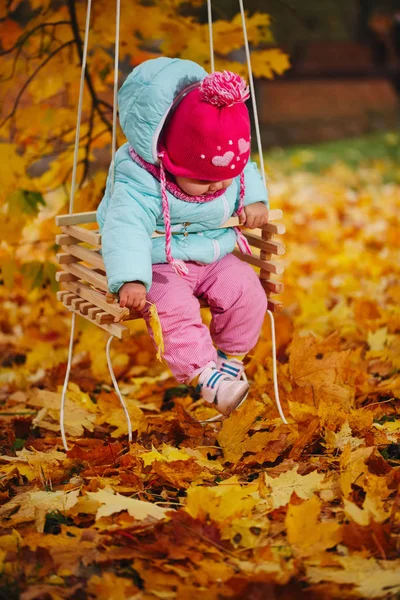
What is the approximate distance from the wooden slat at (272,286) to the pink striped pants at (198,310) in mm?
101

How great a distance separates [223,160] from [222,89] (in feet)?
0.70

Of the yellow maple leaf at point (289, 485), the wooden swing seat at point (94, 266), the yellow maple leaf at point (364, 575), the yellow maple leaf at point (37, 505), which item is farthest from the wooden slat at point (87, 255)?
the yellow maple leaf at point (364, 575)

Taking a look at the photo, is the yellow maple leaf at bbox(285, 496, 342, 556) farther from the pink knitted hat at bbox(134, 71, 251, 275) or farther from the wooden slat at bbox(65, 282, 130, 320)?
the pink knitted hat at bbox(134, 71, 251, 275)

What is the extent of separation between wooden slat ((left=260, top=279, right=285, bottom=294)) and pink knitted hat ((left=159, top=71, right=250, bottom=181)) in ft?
1.67

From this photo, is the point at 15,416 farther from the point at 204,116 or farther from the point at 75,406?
the point at 204,116

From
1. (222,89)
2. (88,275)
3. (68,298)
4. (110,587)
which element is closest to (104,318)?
(88,275)

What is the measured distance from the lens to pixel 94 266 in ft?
9.43

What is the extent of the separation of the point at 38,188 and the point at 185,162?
4.94 ft

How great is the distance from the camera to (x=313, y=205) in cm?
685

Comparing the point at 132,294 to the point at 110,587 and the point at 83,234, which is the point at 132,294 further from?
the point at 110,587

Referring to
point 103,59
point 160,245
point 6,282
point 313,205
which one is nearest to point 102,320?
point 160,245

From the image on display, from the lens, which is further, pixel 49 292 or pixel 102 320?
pixel 49 292

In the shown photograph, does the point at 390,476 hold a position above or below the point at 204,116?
below

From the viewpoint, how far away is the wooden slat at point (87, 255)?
2744mm
